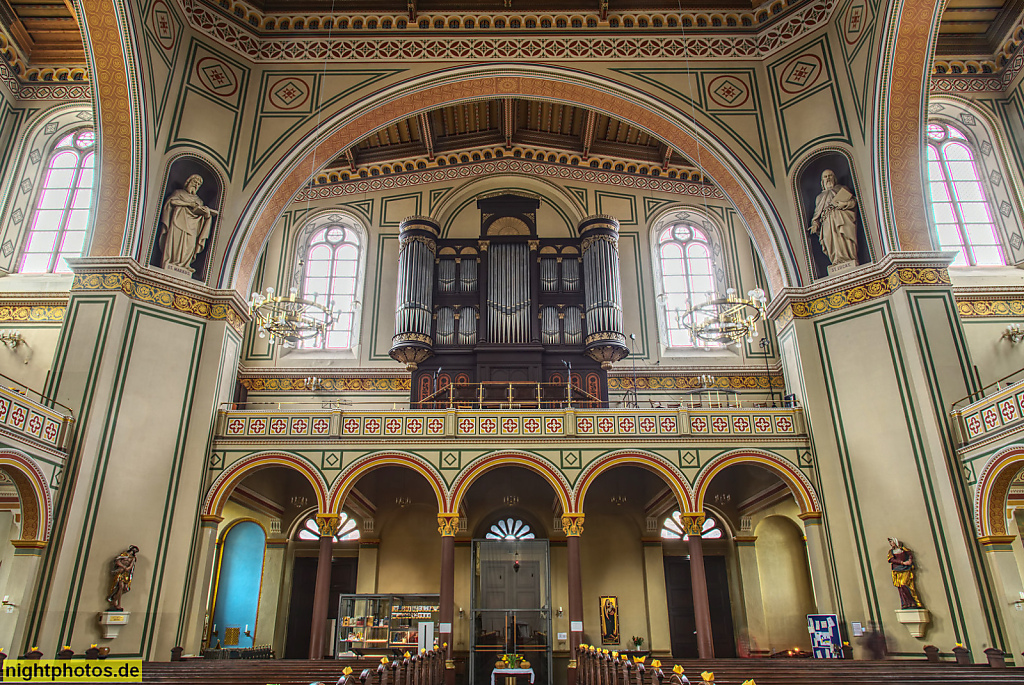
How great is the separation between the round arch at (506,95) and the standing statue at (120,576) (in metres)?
6.22

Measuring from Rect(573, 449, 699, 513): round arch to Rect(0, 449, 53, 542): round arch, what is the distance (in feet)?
31.1

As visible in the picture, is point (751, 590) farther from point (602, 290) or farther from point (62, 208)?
point (62, 208)

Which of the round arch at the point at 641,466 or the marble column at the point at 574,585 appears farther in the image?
the round arch at the point at 641,466

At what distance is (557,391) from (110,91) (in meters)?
11.8

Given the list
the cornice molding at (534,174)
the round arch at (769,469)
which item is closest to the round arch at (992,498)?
the round arch at (769,469)

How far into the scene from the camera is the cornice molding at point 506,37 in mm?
17078

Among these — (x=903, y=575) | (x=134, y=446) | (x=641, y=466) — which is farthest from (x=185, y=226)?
(x=903, y=575)

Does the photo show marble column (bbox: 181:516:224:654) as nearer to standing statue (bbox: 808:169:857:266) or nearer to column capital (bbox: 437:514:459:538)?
column capital (bbox: 437:514:459:538)

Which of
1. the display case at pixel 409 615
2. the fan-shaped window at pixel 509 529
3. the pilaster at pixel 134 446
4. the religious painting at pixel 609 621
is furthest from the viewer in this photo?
the fan-shaped window at pixel 509 529

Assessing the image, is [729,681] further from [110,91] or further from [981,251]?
[110,91]

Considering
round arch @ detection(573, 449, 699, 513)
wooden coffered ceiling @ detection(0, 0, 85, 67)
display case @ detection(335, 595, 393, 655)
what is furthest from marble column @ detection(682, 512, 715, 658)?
wooden coffered ceiling @ detection(0, 0, 85, 67)

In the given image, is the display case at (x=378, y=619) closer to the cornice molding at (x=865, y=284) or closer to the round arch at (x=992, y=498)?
the cornice molding at (x=865, y=284)

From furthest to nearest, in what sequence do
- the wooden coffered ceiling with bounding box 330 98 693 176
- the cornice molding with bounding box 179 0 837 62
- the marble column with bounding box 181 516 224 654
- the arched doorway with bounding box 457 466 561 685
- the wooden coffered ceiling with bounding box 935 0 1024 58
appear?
the wooden coffered ceiling with bounding box 330 98 693 176 < the cornice molding with bounding box 179 0 837 62 < the wooden coffered ceiling with bounding box 935 0 1024 58 < the arched doorway with bounding box 457 466 561 685 < the marble column with bounding box 181 516 224 654

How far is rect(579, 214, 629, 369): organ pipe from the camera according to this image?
57.3 ft
